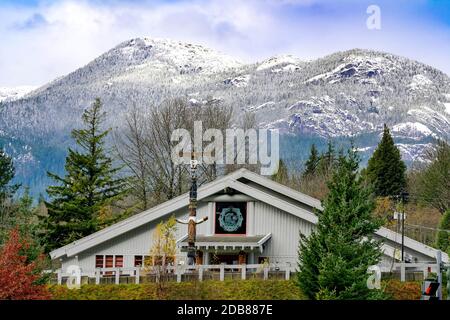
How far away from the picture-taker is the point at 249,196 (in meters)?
28.7

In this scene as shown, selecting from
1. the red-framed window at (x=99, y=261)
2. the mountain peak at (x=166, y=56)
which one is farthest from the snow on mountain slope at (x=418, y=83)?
the red-framed window at (x=99, y=261)

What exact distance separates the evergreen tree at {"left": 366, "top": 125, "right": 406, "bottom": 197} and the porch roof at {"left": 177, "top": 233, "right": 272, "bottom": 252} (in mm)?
29946

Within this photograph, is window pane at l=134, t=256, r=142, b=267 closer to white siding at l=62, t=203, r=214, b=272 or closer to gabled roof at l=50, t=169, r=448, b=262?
white siding at l=62, t=203, r=214, b=272

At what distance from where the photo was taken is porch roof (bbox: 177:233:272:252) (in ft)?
90.3

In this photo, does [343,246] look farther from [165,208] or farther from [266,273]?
[165,208]

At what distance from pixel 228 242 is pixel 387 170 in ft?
109

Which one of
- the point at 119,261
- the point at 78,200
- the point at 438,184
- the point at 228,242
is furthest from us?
the point at 438,184

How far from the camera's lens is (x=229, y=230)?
29.0m

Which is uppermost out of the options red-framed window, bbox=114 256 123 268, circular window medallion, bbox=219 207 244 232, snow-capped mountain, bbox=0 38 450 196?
snow-capped mountain, bbox=0 38 450 196

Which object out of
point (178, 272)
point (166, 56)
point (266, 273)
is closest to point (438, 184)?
point (266, 273)

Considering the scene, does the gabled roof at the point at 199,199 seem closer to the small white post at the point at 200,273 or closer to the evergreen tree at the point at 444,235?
the small white post at the point at 200,273

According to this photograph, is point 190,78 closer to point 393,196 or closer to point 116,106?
point 116,106

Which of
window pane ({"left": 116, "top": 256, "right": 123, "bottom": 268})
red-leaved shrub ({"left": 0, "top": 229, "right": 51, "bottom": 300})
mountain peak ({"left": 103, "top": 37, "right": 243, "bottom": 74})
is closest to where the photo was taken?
red-leaved shrub ({"left": 0, "top": 229, "right": 51, "bottom": 300})

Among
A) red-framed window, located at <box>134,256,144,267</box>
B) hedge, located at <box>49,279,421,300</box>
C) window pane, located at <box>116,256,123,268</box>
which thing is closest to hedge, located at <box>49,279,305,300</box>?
hedge, located at <box>49,279,421,300</box>
